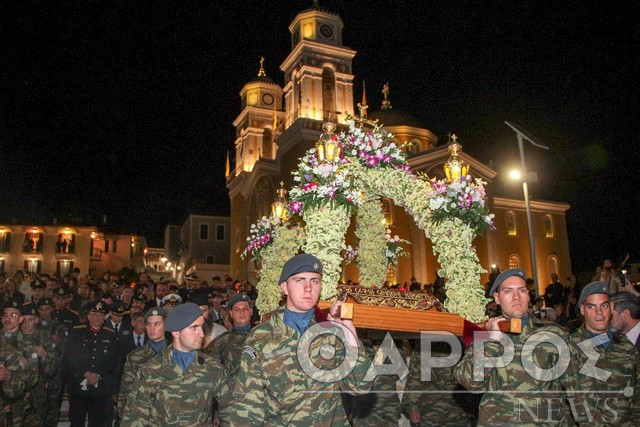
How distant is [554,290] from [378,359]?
1235cm

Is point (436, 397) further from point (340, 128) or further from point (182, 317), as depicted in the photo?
point (340, 128)

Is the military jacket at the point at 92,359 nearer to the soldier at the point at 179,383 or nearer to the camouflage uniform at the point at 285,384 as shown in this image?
the soldier at the point at 179,383

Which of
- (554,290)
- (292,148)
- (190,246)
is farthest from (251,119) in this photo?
(554,290)

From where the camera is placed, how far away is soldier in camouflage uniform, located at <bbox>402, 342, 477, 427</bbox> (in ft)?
27.9

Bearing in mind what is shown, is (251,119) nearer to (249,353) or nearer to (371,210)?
(371,210)

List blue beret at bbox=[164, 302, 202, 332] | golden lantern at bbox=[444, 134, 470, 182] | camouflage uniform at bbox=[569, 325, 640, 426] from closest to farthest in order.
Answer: camouflage uniform at bbox=[569, 325, 640, 426] < blue beret at bbox=[164, 302, 202, 332] < golden lantern at bbox=[444, 134, 470, 182]

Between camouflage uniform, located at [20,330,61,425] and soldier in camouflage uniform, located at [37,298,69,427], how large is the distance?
106 mm

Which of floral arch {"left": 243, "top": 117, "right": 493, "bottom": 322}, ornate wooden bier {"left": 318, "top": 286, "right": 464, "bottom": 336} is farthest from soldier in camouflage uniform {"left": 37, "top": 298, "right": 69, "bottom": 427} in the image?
ornate wooden bier {"left": 318, "top": 286, "right": 464, "bottom": 336}

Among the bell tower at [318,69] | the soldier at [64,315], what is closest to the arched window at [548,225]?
the bell tower at [318,69]

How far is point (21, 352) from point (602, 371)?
7.30 metres

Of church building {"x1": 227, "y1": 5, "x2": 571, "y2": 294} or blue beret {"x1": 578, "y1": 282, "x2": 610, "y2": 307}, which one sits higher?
church building {"x1": 227, "y1": 5, "x2": 571, "y2": 294}

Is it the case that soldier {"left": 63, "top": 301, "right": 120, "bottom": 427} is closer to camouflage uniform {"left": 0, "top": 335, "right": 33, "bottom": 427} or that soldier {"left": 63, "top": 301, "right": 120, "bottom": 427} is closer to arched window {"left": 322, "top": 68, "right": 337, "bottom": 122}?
camouflage uniform {"left": 0, "top": 335, "right": 33, "bottom": 427}

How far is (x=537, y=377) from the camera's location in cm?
464

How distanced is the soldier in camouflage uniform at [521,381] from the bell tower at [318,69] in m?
37.6
